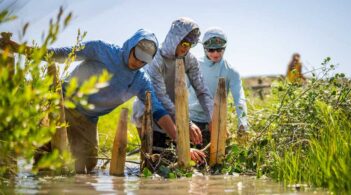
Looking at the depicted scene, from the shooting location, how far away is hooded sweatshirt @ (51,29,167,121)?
6605mm

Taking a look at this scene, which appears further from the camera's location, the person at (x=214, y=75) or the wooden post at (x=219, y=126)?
the person at (x=214, y=75)

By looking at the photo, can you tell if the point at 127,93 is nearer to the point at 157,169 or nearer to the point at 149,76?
the point at 149,76

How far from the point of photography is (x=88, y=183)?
5832 mm

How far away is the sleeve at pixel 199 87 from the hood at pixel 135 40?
105cm

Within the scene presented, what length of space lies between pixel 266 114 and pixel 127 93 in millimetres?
2121

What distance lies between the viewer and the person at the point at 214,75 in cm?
800

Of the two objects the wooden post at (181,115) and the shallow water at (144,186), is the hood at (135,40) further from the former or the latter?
the shallow water at (144,186)

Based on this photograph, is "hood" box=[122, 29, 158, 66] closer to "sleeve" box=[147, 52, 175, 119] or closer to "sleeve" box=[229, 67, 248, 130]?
"sleeve" box=[147, 52, 175, 119]

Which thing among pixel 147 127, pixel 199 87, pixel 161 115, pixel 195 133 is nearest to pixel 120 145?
pixel 147 127

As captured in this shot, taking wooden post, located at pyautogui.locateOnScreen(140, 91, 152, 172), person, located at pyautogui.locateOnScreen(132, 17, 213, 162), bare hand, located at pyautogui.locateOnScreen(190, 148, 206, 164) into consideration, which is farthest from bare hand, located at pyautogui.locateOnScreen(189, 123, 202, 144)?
wooden post, located at pyautogui.locateOnScreen(140, 91, 152, 172)

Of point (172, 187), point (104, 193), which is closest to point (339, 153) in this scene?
point (172, 187)

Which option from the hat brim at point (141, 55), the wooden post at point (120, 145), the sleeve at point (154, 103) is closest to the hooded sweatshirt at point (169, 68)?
the sleeve at point (154, 103)

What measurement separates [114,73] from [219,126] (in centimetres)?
146

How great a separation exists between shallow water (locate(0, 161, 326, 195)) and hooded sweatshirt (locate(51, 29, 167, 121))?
86 centimetres
